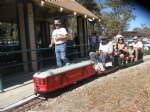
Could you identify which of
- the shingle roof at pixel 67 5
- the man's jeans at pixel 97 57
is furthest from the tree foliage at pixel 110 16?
the man's jeans at pixel 97 57

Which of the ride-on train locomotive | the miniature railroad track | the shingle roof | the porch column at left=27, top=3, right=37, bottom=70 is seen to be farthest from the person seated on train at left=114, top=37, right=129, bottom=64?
the miniature railroad track

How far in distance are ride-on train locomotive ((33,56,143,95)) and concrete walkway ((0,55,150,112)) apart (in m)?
0.35

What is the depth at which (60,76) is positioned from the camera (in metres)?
7.61

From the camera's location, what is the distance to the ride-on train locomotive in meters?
7.09

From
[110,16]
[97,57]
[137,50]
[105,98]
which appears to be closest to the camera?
[105,98]

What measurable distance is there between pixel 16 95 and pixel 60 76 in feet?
3.67

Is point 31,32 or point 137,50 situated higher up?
point 31,32

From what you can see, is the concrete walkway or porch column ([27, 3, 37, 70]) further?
porch column ([27, 3, 37, 70])

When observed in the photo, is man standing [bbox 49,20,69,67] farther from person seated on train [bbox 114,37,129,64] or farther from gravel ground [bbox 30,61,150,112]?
person seated on train [bbox 114,37,129,64]

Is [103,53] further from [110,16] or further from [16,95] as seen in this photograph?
[110,16]

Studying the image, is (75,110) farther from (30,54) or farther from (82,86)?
(30,54)

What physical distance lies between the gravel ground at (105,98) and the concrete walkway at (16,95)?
0.45 meters

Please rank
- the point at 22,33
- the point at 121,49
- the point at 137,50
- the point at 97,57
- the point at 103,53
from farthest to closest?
the point at 137,50 → the point at 121,49 → the point at 22,33 → the point at 103,53 → the point at 97,57

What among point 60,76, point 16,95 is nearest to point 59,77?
point 60,76
